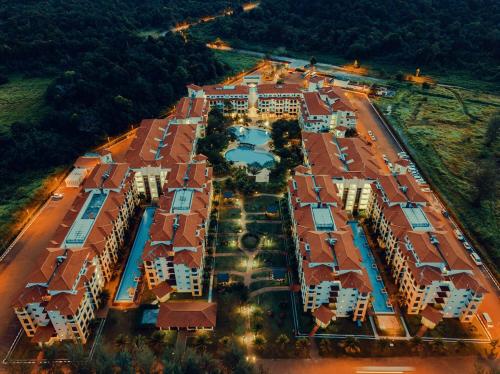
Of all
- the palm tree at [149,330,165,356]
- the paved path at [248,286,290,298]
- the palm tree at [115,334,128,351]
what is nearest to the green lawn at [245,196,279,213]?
the paved path at [248,286,290,298]

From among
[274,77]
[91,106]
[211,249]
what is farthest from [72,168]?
[274,77]

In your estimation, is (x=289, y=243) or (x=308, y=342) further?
(x=289, y=243)

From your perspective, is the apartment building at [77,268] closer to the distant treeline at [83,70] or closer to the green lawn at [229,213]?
the green lawn at [229,213]

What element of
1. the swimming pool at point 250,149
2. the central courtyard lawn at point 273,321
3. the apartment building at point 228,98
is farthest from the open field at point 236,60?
the central courtyard lawn at point 273,321

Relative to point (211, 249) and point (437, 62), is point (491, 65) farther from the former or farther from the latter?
point (211, 249)

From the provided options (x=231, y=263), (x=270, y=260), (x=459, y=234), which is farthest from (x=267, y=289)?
(x=459, y=234)

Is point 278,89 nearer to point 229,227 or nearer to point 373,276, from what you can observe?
point 229,227
